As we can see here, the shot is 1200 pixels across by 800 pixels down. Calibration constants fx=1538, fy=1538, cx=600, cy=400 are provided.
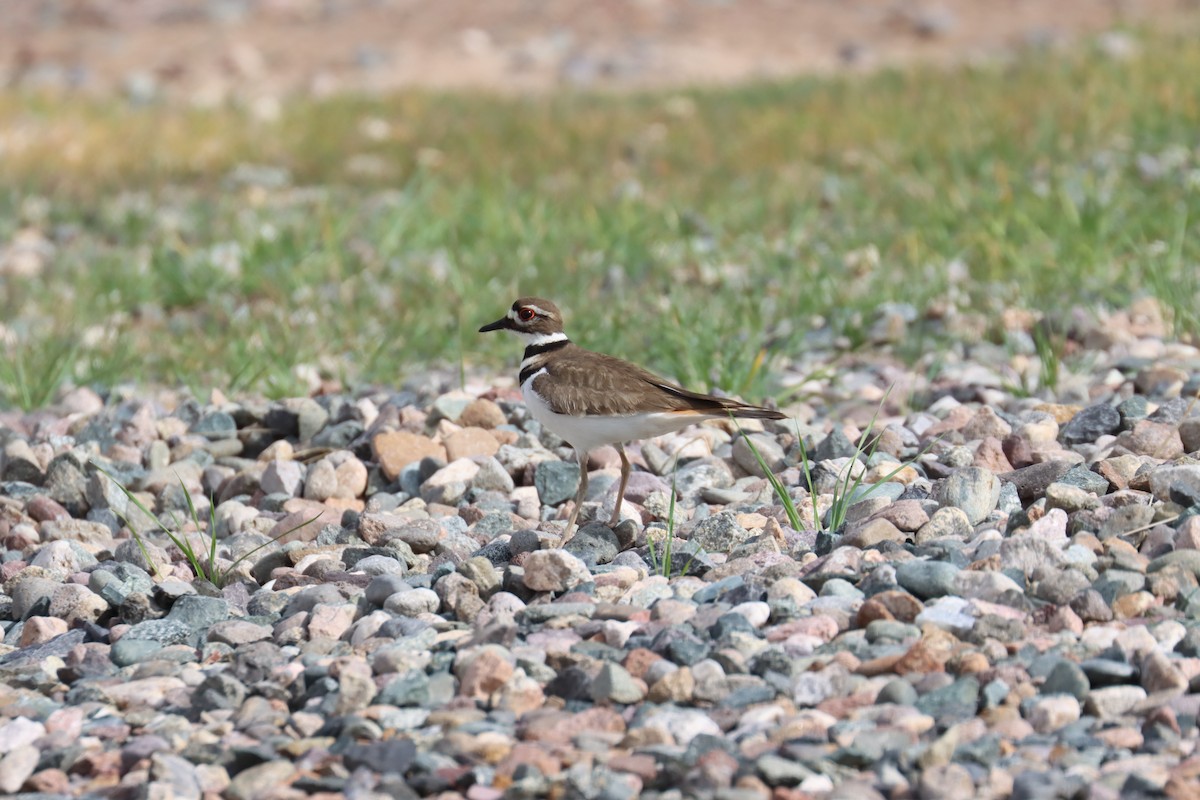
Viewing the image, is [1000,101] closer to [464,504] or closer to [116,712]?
[464,504]

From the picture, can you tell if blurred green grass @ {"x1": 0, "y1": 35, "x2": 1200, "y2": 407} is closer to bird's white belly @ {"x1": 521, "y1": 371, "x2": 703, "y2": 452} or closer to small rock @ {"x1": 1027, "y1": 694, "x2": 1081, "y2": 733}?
bird's white belly @ {"x1": 521, "y1": 371, "x2": 703, "y2": 452}

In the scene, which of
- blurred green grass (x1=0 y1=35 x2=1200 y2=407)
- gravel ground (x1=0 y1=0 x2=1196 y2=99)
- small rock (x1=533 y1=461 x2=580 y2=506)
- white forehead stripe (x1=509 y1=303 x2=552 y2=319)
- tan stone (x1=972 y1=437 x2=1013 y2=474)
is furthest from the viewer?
gravel ground (x1=0 y1=0 x2=1196 y2=99)

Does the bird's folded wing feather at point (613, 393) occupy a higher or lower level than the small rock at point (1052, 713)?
higher

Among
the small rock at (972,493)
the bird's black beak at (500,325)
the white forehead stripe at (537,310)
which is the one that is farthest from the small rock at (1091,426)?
the bird's black beak at (500,325)

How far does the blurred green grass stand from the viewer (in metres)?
6.84

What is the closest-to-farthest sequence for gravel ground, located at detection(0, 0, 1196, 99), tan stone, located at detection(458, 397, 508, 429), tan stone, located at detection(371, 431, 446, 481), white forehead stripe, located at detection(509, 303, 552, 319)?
white forehead stripe, located at detection(509, 303, 552, 319) < tan stone, located at detection(371, 431, 446, 481) < tan stone, located at detection(458, 397, 508, 429) < gravel ground, located at detection(0, 0, 1196, 99)

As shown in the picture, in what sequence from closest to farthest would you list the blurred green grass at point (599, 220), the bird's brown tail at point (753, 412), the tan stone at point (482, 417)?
the bird's brown tail at point (753, 412) < the tan stone at point (482, 417) < the blurred green grass at point (599, 220)

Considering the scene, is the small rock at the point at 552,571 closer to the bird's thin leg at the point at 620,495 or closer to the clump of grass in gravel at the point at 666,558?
the clump of grass in gravel at the point at 666,558

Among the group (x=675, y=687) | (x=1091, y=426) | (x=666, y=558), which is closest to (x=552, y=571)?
(x=666, y=558)

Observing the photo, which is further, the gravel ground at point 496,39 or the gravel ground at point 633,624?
the gravel ground at point 496,39

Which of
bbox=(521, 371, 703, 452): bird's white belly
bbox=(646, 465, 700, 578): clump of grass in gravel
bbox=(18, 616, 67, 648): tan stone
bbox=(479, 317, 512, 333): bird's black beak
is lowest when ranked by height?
bbox=(18, 616, 67, 648): tan stone

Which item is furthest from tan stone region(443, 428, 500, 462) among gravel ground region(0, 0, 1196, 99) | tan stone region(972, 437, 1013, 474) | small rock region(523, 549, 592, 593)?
gravel ground region(0, 0, 1196, 99)

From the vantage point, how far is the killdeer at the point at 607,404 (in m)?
4.36

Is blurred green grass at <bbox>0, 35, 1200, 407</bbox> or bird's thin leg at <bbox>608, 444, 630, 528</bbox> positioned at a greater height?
blurred green grass at <bbox>0, 35, 1200, 407</bbox>
